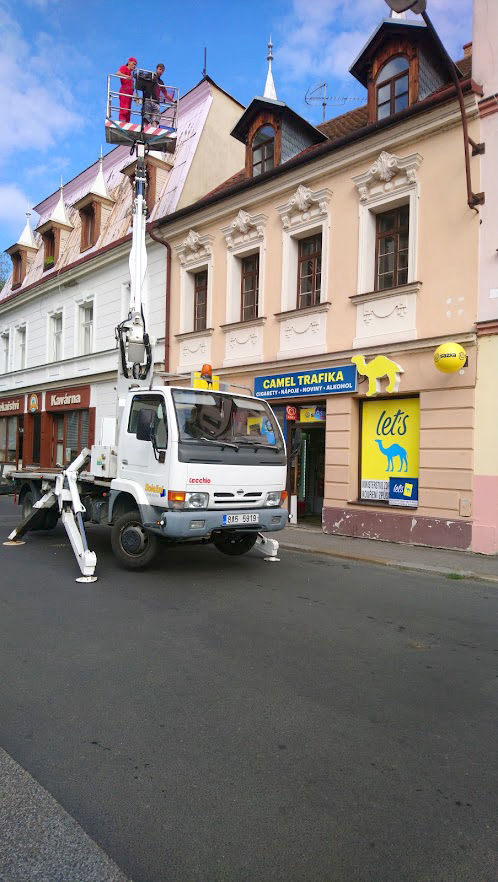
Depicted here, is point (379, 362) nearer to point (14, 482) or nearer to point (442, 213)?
point (442, 213)

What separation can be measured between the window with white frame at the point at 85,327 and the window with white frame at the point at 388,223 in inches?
492

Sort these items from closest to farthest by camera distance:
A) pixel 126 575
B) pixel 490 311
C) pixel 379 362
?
pixel 126 575 → pixel 490 311 → pixel 379 362

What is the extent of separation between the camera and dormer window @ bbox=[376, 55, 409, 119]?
11.7 metres

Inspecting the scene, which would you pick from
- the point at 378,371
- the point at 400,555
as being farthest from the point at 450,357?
the point at 400,555

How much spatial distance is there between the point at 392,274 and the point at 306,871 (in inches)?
427

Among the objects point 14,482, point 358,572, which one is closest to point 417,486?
point 358,572

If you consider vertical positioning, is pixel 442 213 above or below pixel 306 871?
above

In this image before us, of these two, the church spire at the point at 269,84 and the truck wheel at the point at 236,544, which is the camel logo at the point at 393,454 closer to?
the truck wheel at the point at 236,544

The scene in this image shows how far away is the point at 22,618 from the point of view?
222 inches

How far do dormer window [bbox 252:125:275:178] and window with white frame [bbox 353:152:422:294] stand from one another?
11.9 feet

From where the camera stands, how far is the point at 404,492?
36.7 feet

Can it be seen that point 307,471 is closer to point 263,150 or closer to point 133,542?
point 133,542

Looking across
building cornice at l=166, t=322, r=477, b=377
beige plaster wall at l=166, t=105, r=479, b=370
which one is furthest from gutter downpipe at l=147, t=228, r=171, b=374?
building cornice at l=166, t=322, r=477, b=377

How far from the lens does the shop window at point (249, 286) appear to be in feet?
48.1
